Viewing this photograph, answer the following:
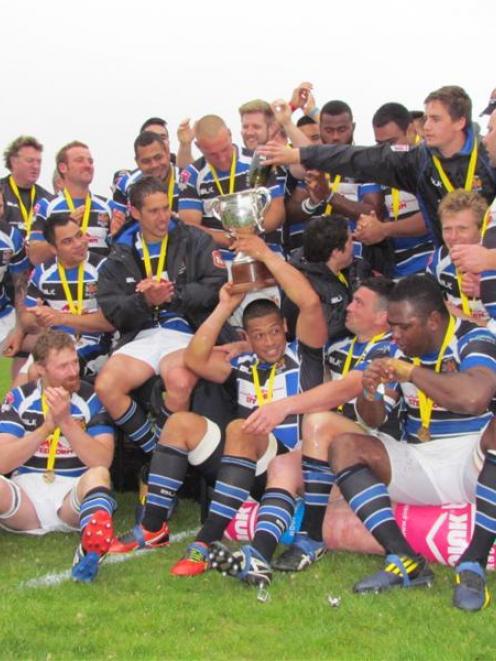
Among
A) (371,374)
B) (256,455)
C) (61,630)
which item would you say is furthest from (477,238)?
(61,630)

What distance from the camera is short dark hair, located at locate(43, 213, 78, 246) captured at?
7.66 m

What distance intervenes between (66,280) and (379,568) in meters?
3.55

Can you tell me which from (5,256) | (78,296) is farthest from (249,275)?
(5,256)

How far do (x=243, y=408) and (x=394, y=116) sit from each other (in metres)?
2.94

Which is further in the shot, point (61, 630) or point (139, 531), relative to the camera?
point (139, 531)

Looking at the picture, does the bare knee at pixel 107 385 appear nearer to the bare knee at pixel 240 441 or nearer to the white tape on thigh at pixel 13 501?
the white tape on thigh at pixel 13 501

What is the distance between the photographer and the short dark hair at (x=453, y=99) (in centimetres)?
616

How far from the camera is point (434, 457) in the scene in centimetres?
550

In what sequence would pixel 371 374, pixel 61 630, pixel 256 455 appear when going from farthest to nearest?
pixel 256 455
pixel 371 374
pixel 61 630

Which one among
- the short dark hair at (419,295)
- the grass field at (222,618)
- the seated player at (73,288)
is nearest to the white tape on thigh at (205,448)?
the grass field at (222,618)

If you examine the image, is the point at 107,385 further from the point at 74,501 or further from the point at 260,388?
the point at 260,388

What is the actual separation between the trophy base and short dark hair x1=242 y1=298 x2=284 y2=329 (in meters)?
0.11

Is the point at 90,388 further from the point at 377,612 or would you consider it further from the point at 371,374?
the point at 377,612

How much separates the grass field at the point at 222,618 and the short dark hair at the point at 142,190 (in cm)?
267
